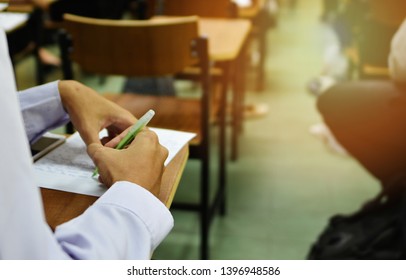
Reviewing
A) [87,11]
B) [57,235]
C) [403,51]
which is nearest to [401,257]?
[403,51]

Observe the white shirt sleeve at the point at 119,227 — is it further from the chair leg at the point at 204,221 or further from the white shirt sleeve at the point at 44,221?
the chair leg at the point at 204,221

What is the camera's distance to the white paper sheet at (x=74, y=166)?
0.81m

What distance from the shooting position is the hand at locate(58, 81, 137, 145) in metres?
0.89

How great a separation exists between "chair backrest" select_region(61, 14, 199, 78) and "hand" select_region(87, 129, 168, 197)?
0.69 m

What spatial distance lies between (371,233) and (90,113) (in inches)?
37.2

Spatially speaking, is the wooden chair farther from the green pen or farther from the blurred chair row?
the green pen

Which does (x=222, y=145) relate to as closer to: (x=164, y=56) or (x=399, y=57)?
(x=164, y=56)

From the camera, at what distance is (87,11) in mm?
2629

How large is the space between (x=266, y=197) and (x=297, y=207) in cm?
13

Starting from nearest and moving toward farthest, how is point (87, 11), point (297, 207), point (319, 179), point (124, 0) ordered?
point (297, 207) → point (319, 179) → point (87, 11) → point (124, 0)

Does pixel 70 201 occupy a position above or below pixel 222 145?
above

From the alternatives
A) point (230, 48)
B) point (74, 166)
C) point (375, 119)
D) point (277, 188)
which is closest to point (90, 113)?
point (74, 166)

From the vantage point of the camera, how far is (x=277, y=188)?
2.15 meters
